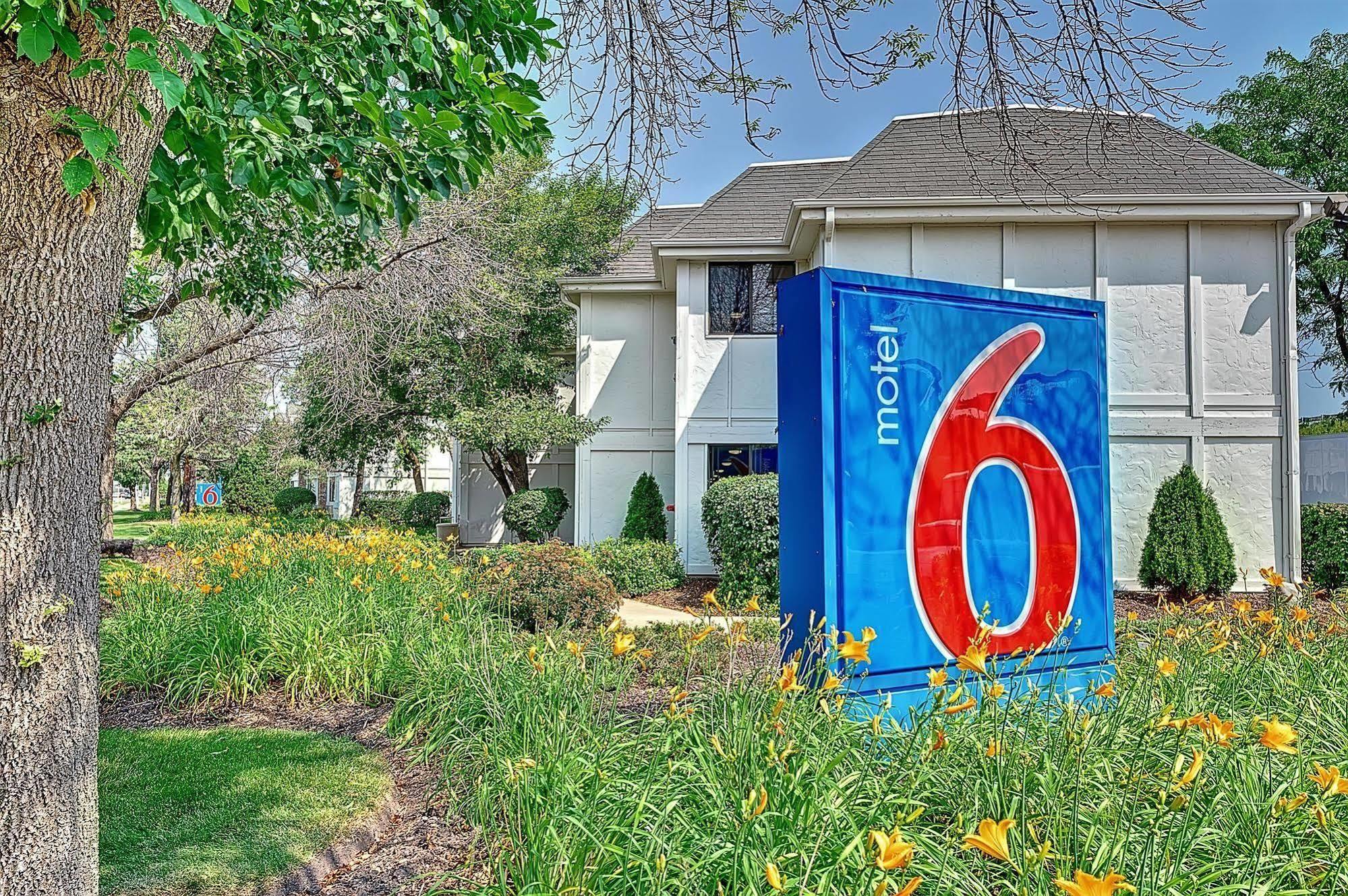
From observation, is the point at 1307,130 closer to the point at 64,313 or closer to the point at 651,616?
the point at 651,616

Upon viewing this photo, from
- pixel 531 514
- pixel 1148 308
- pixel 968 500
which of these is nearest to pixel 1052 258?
pixel 1148 308

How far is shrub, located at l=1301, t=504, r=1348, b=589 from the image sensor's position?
10.7m

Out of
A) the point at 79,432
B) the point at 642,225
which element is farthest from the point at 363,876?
the point at 642,225

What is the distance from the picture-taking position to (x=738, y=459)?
13.1 m

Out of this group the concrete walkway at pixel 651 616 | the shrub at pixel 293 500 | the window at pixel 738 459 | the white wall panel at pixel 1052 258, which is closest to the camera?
the concrete walkway at pixel 651 616

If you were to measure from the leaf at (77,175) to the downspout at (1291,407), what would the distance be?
1323cm

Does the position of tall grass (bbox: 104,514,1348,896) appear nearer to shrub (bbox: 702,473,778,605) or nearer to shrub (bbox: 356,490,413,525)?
shrub (bbox: 702,473,778,605)

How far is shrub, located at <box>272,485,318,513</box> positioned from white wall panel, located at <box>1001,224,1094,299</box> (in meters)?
21.4

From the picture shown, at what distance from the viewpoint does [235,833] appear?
12.1 feet

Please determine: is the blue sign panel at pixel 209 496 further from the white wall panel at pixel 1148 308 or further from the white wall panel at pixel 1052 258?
the white wall panel at pixel 1148 308

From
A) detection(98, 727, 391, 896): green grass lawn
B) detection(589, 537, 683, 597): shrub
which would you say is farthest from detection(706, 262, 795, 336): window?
detection(98, 727, 391, 896): green grass lawn

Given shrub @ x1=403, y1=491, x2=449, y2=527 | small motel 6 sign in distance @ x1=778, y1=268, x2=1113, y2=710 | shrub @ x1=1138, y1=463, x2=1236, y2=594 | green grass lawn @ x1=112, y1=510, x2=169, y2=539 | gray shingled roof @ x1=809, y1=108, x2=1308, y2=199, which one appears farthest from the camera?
green grass lawn @ x1=112, y1=510, x2=169, y2=539

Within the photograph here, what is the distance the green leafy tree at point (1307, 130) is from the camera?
56.0 ft

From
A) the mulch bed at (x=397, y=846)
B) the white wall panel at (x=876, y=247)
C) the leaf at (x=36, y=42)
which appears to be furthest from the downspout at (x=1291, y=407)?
the leaf at (x=36, y=42)
